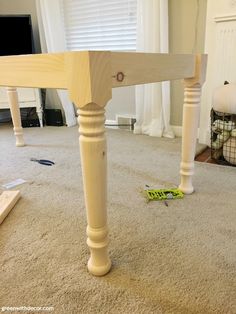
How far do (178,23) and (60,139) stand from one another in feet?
3.93

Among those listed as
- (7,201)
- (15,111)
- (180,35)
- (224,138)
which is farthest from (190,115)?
(15,111)

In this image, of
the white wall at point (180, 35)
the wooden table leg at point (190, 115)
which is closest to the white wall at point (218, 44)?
the white wall at point (180, 35)

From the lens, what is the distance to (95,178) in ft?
2.07

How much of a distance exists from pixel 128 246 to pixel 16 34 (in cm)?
225

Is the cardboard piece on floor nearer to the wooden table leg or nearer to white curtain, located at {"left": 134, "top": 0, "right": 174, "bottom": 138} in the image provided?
the wooden table leg

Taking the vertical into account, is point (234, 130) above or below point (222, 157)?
above

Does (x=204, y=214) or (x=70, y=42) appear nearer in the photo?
(x=204, y=214)

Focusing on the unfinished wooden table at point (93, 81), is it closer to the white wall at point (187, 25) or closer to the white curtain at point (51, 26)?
the white wall at point (187, 25)

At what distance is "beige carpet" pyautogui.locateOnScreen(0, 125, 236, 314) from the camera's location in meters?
0.65

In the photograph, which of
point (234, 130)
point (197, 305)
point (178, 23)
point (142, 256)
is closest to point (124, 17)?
point (178, 23)

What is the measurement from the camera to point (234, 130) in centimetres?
139

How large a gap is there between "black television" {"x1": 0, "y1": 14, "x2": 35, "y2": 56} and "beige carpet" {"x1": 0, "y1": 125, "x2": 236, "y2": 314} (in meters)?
1.43

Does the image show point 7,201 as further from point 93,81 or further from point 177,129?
point 177,129

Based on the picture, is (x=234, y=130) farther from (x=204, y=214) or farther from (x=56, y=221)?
(x=56, y=221)
